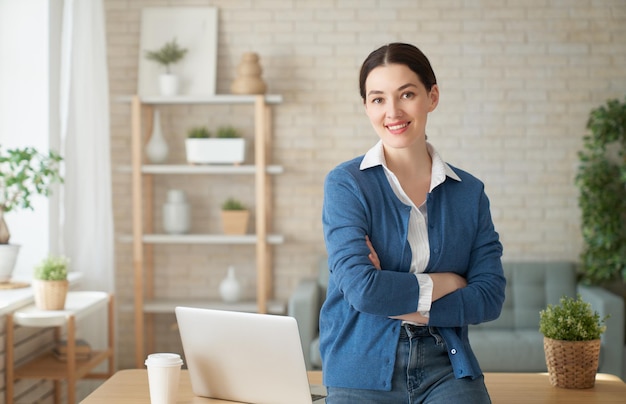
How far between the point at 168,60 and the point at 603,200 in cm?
292

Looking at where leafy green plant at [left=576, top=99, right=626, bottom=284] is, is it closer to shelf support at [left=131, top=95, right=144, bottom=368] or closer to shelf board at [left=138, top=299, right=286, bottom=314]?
shelf board at [left=138, top=299, right=286, bottom=314]

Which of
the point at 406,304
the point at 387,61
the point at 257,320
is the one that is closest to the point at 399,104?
the point at 387,61

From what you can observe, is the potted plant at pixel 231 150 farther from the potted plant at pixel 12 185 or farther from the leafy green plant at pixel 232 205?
the potted plant at pixel 12 185

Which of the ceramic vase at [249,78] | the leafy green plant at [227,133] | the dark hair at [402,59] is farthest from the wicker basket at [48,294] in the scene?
the dark hair at [402,59]

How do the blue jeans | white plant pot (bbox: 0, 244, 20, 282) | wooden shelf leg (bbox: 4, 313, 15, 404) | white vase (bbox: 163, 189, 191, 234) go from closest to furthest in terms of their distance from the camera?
1. the blue jeans
2. wooden shelf leg (bbox: 4, 313, 15, 404)
3. white plant pot (bbox: 0, 244, 20, 282)
4. white vase (bbox: 163, 189, 191, 234)

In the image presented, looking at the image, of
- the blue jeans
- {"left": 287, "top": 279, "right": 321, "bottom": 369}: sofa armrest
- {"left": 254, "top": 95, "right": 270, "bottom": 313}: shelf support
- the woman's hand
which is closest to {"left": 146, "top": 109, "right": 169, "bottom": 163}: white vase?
{"left": 254, "top": 95, "right": 270, "bottom": 313}: shelf support

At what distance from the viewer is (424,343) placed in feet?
6.76

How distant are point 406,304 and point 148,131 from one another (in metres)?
3.92

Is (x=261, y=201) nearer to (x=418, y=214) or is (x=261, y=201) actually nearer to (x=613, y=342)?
(x=613, y=342)

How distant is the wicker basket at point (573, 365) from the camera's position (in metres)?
2.29

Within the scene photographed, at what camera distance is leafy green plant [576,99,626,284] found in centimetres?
523

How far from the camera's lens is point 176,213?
5449mm

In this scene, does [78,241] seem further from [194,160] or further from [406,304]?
[406,304]

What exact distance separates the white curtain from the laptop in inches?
106
